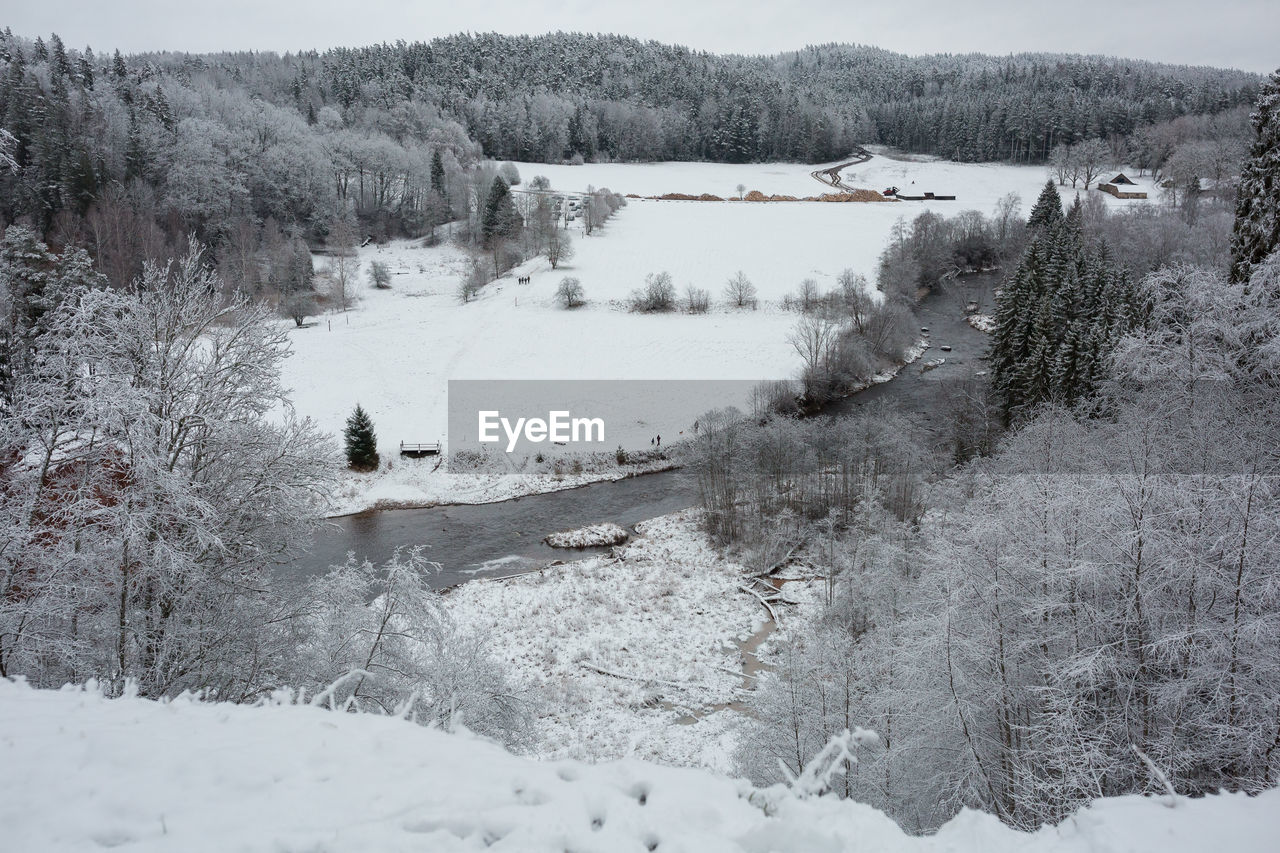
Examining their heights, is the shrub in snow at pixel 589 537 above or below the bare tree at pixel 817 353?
below

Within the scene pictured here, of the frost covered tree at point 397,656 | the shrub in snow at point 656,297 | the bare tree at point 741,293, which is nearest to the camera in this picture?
the frost covered tree at point 397,656

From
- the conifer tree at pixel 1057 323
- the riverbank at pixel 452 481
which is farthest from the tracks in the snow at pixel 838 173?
the riverbank at pixel 452 481

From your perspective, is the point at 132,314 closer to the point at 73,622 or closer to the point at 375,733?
the point at 73,622

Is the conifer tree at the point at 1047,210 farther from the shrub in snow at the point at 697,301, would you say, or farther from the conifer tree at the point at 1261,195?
the conifer tree at the point at 1261,195

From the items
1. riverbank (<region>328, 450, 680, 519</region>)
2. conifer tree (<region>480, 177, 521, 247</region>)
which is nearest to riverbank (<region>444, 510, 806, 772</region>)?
riverbank (<region>328, 450, 680, 519</region>)

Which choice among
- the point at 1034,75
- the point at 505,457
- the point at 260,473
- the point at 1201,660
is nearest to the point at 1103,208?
the point at 505,457

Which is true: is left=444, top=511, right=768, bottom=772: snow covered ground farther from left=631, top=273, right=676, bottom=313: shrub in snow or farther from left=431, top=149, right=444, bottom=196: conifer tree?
left=431, top=149, right=444, bottom=196: conifer tree
